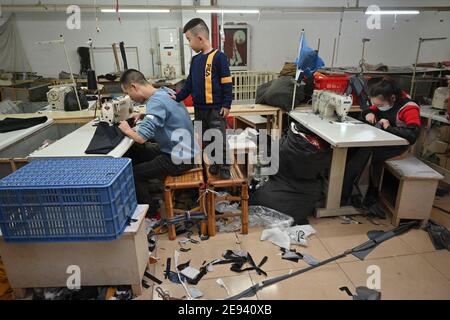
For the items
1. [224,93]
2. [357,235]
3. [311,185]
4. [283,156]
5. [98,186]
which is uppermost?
[224,93]

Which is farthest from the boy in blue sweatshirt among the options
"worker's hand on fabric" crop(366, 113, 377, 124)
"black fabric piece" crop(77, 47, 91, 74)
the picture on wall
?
"black fabric piece" crop(77, 47, 91, 74)

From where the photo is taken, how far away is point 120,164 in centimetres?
186

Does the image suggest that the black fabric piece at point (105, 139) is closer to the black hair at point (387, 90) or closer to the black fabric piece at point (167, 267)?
the black fabric piece at point (167, 267)

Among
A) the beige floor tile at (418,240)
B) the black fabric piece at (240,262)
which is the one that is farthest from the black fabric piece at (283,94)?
the black fabric piece at (240,262)

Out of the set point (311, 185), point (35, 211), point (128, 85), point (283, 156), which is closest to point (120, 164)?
point (35, 211)

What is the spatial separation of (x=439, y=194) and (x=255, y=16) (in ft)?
16.8

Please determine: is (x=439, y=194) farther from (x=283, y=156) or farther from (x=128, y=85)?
(x=128, y=85)

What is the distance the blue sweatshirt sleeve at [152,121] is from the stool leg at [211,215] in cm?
66

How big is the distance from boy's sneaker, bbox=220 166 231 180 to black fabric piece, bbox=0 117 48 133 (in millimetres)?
1734

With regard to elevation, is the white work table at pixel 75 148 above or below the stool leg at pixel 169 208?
above

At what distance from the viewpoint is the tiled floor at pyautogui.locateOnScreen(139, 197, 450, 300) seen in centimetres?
200

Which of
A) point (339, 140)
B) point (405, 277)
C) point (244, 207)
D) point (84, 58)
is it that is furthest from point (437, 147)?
point (84, 58)

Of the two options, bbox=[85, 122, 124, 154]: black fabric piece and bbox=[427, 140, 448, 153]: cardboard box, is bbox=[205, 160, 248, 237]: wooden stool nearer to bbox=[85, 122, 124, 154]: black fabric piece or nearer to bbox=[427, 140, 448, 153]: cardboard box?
bbox=[85, 122, 124, 154]: black fabric piece

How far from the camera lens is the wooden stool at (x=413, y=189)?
2.57 meters
